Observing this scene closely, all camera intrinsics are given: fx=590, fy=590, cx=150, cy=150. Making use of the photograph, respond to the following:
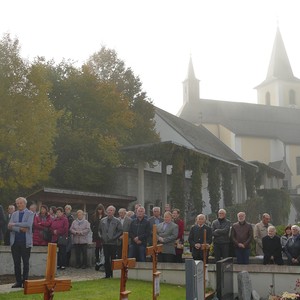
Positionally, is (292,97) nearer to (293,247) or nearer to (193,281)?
(293,247)

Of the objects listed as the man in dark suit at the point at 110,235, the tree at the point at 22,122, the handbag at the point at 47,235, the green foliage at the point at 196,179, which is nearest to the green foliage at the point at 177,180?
the green foliage at the point at 196,179

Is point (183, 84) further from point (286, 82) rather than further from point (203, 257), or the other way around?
point (203, 257)

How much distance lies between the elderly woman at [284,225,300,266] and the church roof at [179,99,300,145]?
6465 centimetres

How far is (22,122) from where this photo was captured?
1122 inches

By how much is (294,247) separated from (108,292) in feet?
16.0

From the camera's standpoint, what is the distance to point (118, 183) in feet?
120

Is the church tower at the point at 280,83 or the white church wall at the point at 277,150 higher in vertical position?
the church tower at the point at 280,83

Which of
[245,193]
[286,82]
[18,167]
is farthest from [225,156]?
[286,82]

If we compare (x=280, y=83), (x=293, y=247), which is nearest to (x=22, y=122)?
(x=293, y=247)

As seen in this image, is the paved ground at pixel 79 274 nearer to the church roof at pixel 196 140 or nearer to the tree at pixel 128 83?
the tree at pixel 128 83

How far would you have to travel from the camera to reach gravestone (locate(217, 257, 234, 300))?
11969 millimetres

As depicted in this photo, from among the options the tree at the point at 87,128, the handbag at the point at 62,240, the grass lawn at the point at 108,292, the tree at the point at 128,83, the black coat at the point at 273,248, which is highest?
the tree at the point at 128,83

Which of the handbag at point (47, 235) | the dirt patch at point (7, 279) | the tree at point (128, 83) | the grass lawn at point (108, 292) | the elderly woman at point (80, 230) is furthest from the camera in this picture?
the tree at point (128, 83)

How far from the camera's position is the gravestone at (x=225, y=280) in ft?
39.3
